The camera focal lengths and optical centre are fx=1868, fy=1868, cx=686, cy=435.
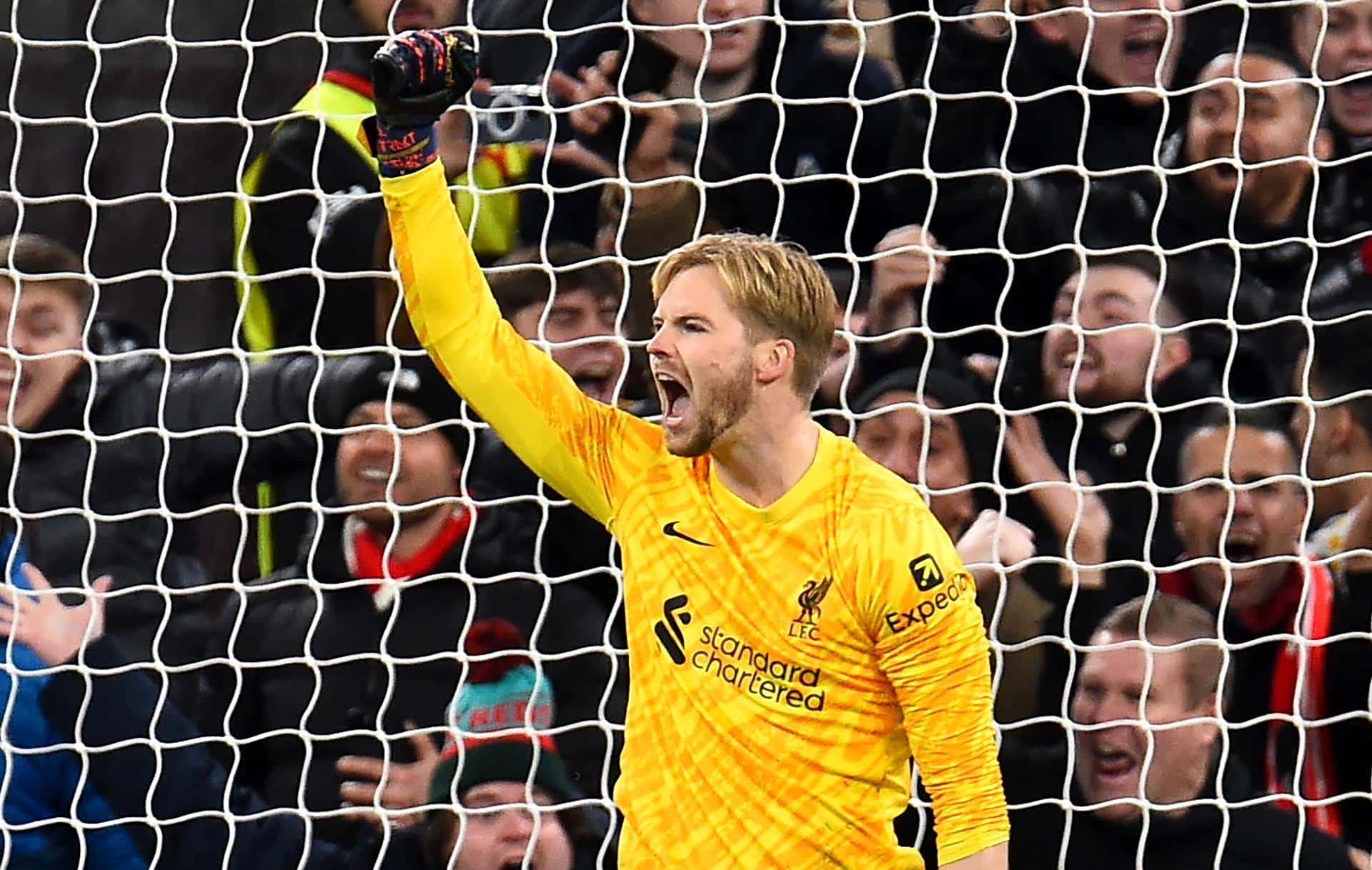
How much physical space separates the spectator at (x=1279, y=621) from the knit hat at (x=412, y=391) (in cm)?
109

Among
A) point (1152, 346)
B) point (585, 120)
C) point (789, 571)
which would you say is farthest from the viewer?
point (585, 120)

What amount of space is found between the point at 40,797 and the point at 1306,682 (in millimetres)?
1865

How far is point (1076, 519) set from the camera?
2.75m

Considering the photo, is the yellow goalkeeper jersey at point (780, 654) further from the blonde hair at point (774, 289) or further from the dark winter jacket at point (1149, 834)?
the dark winter jacket at point (1149, 834)

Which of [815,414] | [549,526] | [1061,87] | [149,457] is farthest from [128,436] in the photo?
[1061,87]

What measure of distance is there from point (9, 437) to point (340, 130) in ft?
2.36

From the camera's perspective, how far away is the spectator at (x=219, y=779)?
2.70 meters

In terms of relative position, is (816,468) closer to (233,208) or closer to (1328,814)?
(1328,814)

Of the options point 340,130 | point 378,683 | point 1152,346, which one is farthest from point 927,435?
point 340,130

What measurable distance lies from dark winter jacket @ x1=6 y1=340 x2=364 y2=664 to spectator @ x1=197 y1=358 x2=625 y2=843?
13 cm

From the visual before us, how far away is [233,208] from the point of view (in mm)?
3053

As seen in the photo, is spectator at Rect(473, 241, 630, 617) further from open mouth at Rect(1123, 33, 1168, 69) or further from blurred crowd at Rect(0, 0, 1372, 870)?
open mouth at Rect(1123, 33, 1168, 69)

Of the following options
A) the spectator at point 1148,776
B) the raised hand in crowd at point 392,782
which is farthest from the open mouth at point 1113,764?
the raised hand in crowd at point 392,782

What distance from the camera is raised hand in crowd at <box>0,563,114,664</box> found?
9.16 ft
